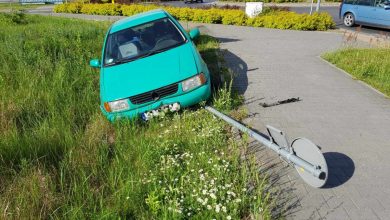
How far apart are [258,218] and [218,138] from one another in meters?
1.58

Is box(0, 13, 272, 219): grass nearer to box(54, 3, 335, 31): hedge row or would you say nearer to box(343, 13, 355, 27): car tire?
box(54, 3, 335, 31): hedge row

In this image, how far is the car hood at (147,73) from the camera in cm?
504

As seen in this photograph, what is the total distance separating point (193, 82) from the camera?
5160 millimetres

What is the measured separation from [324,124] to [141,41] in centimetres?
354

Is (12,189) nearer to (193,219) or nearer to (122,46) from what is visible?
(193,219)

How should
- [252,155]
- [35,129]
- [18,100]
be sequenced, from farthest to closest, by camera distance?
[18,100], [35,129], [252,155]

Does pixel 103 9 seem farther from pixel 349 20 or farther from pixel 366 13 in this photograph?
pixel 366 13

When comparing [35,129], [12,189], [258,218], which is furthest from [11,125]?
[258,218]

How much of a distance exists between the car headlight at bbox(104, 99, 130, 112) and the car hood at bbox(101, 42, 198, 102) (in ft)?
0.22

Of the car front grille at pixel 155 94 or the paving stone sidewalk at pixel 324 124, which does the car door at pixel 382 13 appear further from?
the car front grille at pixel 155 94

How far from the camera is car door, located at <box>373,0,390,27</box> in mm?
13312

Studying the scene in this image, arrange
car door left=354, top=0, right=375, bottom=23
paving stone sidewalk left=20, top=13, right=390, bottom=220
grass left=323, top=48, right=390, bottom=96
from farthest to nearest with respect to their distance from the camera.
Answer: car door left=354, top=0, right=375, bottom=23, grass left=323, top=48, right=390, bottom=96, paving stone sidewalk left=20, top=13, right=390, bottom=220

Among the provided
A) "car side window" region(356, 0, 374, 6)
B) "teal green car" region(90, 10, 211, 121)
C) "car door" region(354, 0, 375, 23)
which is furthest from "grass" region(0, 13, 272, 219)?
"car side window" region(356, 0, 374, 6)

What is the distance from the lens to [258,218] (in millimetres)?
2971
